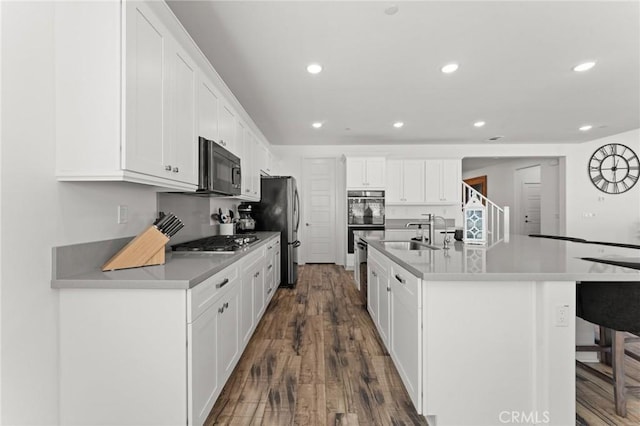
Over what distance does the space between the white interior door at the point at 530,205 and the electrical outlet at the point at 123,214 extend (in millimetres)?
9069

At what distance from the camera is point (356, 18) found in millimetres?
2141

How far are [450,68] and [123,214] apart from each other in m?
3.11

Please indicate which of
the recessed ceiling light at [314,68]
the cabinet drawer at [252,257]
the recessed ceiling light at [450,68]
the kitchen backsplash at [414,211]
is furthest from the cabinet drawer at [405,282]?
the kitchen backsplash at [414,211]

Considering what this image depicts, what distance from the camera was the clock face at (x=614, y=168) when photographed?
226 inches

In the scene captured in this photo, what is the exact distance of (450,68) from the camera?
293cm

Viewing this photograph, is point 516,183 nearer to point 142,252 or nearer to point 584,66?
point 584,66


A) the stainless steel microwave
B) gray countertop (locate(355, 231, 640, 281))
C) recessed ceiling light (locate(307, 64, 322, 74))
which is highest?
recessed ceiling light (locate(307, 64, 322, 74))

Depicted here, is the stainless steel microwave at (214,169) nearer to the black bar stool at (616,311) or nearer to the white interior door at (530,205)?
the black bar stool at (616,311)

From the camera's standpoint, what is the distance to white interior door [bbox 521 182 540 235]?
25.9 ft

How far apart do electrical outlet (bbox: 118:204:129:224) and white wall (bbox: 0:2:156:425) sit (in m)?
0.32

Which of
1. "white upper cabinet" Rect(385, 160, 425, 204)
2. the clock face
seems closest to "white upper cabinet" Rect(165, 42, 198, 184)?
"white upper cabinet" Rect(385, 160, 425, 204)

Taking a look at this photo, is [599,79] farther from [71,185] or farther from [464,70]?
[71,185]

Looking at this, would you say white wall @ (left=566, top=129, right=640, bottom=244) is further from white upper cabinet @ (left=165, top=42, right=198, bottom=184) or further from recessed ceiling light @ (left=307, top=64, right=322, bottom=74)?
white upper cabinet @ (left=165, top=42, right=198, bottom=184)

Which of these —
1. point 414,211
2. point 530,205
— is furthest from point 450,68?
point 530,205
